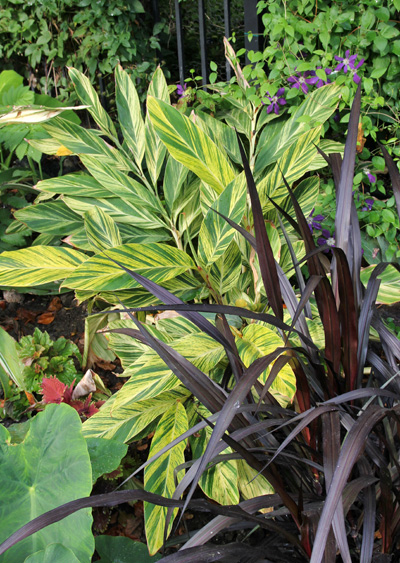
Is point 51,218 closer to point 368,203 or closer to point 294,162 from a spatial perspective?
point 294,162

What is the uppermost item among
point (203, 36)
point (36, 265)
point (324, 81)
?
point (203, 36)

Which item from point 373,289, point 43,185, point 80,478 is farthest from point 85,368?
point 373,289

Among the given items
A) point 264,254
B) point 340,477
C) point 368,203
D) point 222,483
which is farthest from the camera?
point 368,203

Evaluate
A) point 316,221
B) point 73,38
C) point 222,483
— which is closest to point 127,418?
point 222,483

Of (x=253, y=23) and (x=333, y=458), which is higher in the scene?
(x=253, y=23)

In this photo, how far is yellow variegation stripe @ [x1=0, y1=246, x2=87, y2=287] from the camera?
60.7 inches

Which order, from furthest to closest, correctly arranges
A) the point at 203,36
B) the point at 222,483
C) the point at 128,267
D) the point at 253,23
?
1. the point at 203,36
2. the point at 253,23
3. the point at 128,267
4. the point at 222,483

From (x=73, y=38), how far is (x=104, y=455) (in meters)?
2.57

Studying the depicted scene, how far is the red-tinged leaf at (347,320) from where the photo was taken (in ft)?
3.00

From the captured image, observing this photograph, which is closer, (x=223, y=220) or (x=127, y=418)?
(x=127, y=418)

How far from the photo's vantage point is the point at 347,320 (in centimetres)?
98

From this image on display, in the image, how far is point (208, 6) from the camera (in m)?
3.81

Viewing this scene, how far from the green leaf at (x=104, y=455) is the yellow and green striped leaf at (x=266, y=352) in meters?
0.35

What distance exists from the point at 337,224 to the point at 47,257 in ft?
3.13
